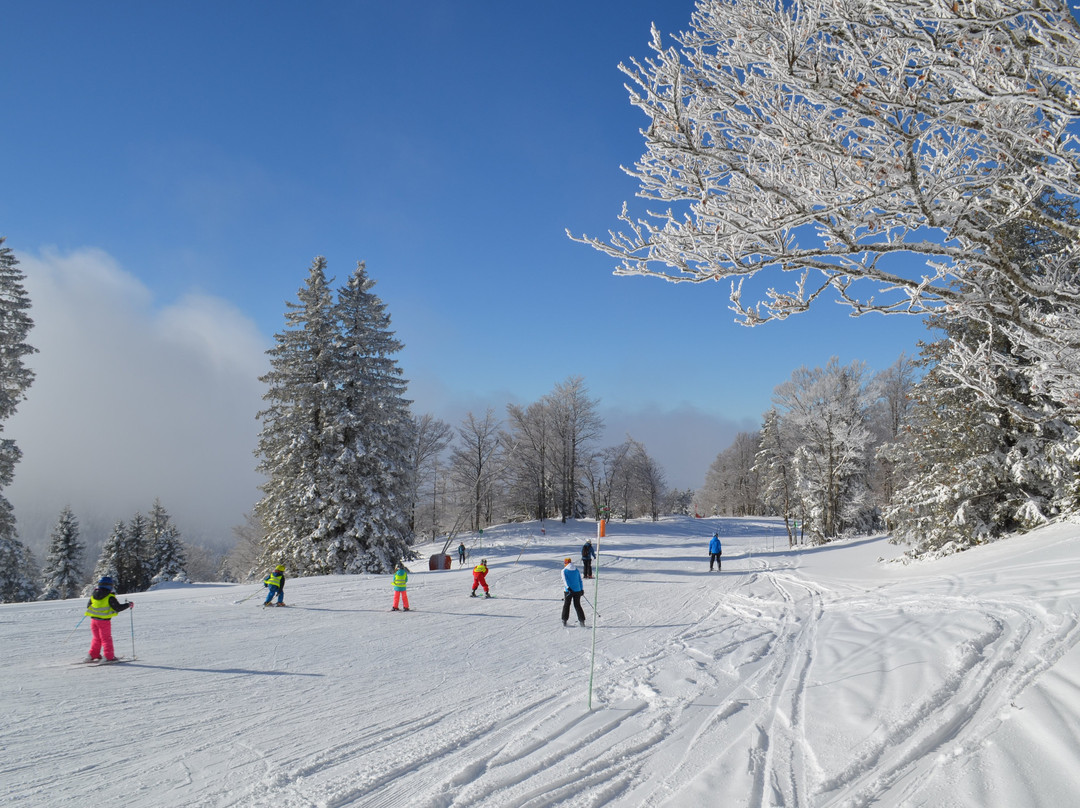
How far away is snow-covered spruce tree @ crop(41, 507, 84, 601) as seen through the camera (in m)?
40.7

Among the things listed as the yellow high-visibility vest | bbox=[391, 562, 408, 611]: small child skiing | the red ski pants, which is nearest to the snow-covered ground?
the red ski pants

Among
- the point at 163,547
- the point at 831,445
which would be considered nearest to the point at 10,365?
the point at 163,547

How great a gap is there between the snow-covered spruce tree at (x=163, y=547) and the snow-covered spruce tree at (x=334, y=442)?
27.9 m

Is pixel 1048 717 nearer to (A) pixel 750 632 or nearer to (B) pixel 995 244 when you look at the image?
(B) pixel 995 244

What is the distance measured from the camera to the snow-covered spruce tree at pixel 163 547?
43.9m

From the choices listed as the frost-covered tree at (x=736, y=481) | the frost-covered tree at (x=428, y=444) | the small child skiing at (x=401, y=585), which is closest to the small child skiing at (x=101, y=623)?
the small child skiing at (x=401, y=585)

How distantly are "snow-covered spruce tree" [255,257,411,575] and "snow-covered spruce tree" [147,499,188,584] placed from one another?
2794 centimetres

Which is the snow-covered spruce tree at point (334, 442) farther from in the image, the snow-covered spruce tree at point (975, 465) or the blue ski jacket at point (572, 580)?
the snow-covered spruce tree at point (975, 465)

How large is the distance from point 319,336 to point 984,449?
1031 inches

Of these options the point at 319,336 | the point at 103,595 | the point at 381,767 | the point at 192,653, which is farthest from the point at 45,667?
the point at 319,336

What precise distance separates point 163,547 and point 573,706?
5045cm

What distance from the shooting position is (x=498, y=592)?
17.5m

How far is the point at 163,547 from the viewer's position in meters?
44.3

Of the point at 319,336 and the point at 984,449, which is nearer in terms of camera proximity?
the point at 984,449
